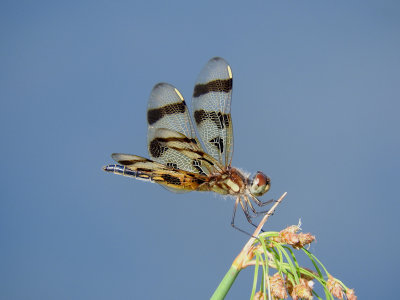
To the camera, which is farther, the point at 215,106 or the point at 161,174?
the point at 215,106

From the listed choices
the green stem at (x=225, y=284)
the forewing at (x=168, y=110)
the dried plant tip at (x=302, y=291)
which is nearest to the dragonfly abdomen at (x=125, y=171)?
the forewing at (x=168, y=110)

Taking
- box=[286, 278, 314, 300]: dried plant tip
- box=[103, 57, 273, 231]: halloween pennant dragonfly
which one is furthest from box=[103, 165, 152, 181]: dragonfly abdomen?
box=[286, 278, 314, 300]: dried plant tip

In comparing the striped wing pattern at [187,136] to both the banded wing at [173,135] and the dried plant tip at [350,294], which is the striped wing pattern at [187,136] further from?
the dried plant tip at [350,294]

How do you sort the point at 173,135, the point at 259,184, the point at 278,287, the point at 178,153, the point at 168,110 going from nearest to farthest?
the point at 278,287, the point at 259,184, the point at 173,135, the point at 178,153, the point at 168,110

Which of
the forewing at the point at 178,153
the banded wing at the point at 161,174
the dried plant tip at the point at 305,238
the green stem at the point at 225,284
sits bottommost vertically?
the green stem at the point at 225,284

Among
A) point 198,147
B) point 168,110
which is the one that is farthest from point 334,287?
point 168,110

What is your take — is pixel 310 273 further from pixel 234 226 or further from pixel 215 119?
pixel 215 119

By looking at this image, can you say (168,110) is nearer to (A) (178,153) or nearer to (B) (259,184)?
(A) (178,153)

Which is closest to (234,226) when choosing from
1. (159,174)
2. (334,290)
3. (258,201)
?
(258,201)
